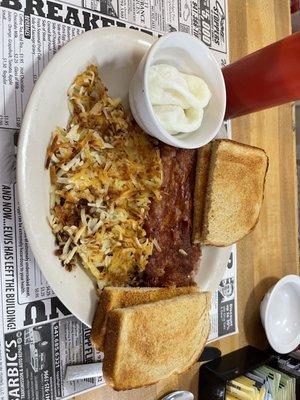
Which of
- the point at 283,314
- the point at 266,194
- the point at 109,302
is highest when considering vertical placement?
the point at 266,194

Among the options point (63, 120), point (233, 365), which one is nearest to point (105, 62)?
point (63, 120)

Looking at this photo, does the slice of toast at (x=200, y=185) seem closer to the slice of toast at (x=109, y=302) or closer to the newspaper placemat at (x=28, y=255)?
the slice of toast at (x=109, y=302)

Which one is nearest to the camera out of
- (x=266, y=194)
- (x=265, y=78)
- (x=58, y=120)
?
(x=58, y=120)

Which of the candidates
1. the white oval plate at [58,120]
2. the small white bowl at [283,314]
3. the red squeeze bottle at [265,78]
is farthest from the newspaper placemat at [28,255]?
the small white bowl at [283,314]

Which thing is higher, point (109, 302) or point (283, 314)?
point (109, 302)

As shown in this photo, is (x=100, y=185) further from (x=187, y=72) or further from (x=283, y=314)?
(x=283, y=314)

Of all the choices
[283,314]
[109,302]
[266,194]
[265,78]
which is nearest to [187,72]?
[265,78]

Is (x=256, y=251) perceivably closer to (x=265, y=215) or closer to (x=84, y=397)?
(x=265, y=215)
